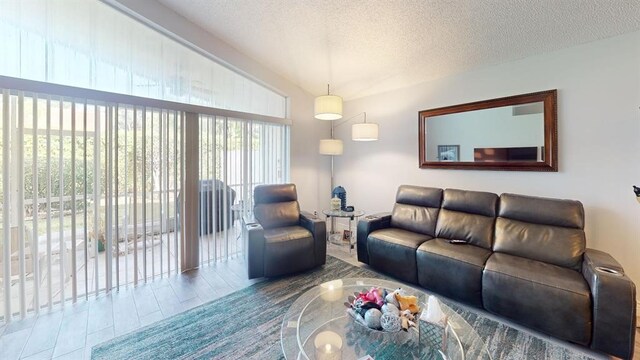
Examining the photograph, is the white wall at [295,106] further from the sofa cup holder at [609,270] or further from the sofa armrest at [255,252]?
the sofa cup holder at [609,270]

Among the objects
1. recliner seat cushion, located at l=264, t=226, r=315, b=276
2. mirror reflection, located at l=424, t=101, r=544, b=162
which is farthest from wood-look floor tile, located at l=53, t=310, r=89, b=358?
mirror reflection, located at l=424, t=101, r=544, b=162

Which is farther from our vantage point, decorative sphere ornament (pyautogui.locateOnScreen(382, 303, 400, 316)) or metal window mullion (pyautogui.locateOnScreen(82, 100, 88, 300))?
metal window mullion (pyautogui.locateOnScreen(82, 100, 88, 300))

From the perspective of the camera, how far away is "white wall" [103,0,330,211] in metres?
2.73

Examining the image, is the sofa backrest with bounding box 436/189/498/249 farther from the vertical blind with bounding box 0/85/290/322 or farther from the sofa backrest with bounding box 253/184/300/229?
the vertical blind with bounding box 0/85/290/322

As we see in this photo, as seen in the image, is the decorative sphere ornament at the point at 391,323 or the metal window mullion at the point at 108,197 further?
the metal window mullion at the point at 108,197

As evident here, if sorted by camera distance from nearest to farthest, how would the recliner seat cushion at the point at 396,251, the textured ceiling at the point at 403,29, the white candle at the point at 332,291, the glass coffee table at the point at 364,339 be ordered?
the glass coffee table at the point at 364,339 → the white candle at the point at 332,291 → the textured ceiling at the point at 403,29 → the recliner seat cushion at the point at 396,251

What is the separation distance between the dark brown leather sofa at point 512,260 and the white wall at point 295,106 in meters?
1.61

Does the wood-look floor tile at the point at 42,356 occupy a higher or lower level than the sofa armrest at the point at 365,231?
lower

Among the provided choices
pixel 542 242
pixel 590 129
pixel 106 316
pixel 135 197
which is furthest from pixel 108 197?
pixel 590 129

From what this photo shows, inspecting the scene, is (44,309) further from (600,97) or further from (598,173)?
(600,97)

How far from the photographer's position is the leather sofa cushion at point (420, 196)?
10.2ft

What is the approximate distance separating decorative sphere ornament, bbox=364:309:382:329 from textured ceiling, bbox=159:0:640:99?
243 cm

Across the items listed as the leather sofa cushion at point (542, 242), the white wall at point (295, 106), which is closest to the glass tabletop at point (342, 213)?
the white wall at point (295, 106)

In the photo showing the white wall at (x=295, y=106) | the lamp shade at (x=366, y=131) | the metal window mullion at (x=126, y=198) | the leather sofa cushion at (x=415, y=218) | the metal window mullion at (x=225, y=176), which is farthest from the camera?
the lamp shade at (x=366, y=131)
